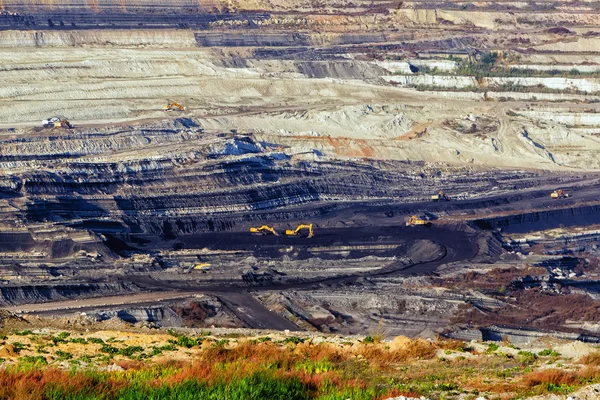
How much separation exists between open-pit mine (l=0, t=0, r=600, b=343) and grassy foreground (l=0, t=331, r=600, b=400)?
11319mm

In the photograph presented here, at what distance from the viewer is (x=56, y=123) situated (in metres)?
61.1

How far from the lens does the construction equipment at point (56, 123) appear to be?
200ft

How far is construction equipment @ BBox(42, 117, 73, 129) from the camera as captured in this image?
60.9 metres

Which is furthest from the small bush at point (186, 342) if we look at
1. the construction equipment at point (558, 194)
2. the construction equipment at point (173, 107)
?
the construction equipment at point (173, 107)

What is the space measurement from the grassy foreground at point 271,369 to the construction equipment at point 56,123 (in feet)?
124

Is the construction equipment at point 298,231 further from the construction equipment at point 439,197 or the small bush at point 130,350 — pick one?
the small bush at point 130,350

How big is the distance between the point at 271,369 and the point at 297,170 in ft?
140

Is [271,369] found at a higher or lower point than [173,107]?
lower

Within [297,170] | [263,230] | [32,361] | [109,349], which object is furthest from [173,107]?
[32,361]

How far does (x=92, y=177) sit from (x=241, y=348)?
3206cm

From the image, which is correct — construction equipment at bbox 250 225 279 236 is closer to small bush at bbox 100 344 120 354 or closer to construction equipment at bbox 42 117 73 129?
construction equipment at bbox 42 117 73 129

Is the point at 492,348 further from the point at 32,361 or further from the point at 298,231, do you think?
the point at 298,231

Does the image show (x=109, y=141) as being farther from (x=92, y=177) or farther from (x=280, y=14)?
(x=280, y=14)

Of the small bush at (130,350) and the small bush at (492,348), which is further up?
the small bush at (130,350)
